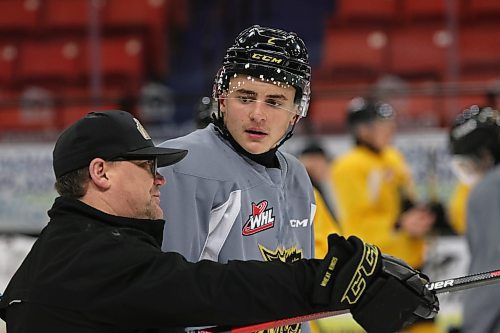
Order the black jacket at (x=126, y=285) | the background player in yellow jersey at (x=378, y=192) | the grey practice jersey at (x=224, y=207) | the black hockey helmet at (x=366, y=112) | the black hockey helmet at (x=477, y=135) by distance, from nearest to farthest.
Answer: the black jacket at (x=126, y=285) < the grey practice jersey at (x=224, y=207) < the black hockey helmet at (x=477, y=135) < the background player in yellow jersey at (x=378, y=192) < the black hockey helmet at (x=366, y=112)

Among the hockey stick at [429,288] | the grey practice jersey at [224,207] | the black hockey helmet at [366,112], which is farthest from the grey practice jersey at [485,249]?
the black hockey helmet at [366,112]

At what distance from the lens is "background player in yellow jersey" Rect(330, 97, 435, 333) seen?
4.98 m

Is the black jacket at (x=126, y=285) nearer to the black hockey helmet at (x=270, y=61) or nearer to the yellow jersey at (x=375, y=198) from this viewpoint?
the black hockey helmet at (x=270, y=61)

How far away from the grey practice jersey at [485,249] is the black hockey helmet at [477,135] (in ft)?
1.30

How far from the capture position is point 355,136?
5211 millimetres

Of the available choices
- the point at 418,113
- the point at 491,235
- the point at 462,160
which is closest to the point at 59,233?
the point at 491,235

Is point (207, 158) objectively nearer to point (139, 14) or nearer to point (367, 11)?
point (367, 11)

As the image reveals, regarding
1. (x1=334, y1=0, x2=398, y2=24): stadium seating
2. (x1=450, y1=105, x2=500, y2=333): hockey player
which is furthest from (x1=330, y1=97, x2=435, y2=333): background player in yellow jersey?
(x1=334, y1=0, x2=398, y2=24): stadium seating

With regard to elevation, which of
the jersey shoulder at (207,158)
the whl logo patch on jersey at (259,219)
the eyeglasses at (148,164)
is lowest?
the whl logo patch on jersey at (259,219)

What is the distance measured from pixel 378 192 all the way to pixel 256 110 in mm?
3028

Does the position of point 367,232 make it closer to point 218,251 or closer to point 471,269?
point 471,269

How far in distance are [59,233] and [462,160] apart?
2600 mm

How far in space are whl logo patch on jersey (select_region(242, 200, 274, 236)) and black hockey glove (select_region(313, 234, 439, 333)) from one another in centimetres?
39

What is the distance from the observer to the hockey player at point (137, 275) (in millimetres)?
1682
